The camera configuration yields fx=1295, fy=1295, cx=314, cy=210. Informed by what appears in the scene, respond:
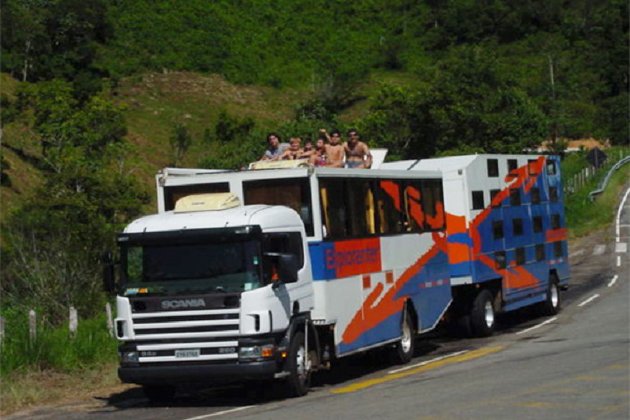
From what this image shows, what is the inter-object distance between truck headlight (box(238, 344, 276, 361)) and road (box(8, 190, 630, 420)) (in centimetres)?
65

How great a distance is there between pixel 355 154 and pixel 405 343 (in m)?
3.33

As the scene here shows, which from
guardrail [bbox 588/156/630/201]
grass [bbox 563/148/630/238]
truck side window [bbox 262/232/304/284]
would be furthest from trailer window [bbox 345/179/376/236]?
guardrail [bbox 588/156/630/201]

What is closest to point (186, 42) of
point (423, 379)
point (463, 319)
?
point (463, 319)

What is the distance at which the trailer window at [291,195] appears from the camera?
18.5 meters

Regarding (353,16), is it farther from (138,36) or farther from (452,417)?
(452,417)

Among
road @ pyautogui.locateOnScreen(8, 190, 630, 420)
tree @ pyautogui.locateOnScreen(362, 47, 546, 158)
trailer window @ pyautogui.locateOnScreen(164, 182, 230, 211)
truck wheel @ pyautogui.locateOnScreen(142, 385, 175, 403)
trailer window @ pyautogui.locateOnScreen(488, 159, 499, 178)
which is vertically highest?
tree @ pyautogui.locateOnScreen(362, 47, 546, 158)

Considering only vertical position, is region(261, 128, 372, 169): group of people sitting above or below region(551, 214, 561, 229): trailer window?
above

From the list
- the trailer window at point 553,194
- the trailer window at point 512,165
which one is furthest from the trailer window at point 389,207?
the trailer window at point 553,194

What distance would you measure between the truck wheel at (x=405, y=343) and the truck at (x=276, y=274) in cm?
2

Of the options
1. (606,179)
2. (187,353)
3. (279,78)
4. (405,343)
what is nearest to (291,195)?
(187,353)

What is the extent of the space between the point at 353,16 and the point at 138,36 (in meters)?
25.0

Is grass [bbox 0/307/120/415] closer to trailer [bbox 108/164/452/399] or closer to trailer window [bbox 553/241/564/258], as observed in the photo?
trailer [bbox 108/164/452/399]

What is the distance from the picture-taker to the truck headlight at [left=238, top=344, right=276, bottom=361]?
1675 centimetres

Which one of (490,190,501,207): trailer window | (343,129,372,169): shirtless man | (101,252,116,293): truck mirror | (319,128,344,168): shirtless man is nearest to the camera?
(101,252,116,293): truck mirror
